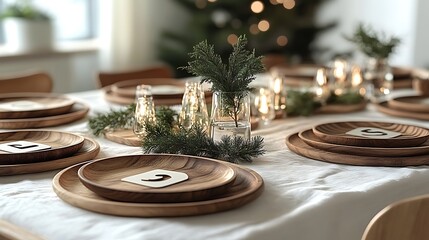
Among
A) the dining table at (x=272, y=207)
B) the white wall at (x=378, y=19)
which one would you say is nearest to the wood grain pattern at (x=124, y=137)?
the dining table at (x=272, y=207)

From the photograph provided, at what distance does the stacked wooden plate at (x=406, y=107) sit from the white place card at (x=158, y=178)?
92cm

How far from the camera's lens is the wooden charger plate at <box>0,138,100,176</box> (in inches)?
52.8

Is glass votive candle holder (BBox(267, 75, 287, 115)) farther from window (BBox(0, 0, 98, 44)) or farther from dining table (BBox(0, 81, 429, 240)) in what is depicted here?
window (BBox(0, 0, 98, 44))

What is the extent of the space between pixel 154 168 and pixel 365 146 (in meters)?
0.46

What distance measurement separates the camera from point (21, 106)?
1988 millimetres

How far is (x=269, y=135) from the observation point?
5.74ft

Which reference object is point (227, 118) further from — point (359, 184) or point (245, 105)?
point (359, 184)

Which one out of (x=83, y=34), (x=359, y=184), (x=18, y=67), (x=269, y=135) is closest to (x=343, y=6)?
(x=83, y=34)

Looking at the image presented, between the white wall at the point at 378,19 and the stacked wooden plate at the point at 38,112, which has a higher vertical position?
the white wall at the point at 378,19

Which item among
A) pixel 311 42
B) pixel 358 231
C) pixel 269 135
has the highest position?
pixel 311 42

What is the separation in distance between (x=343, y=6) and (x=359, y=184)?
322 cm

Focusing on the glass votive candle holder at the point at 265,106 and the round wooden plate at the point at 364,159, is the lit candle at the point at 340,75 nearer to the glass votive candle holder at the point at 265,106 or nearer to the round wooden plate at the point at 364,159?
the glass votive candle holder at the point at 265,106

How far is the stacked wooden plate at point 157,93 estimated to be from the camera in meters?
2.12

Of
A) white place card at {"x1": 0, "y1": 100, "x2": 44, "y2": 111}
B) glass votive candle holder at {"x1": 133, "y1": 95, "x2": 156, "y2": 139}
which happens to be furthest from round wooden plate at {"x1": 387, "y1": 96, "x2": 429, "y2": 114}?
white place card at {"x1": 0, "y1": 100, "x2": 44, "y2": 111}
